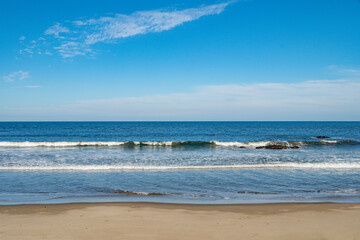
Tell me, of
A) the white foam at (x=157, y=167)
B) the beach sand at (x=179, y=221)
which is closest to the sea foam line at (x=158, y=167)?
the white foam at (x=157, y=167)

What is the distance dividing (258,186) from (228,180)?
1.56 metres

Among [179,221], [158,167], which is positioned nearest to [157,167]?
[158,167]

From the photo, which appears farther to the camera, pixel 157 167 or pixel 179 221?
pixel 157 167

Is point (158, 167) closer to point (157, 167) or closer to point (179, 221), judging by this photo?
point (157, 167)

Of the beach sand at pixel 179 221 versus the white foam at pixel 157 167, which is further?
the white foam at pixel 157 167

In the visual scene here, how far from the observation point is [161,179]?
503 inches

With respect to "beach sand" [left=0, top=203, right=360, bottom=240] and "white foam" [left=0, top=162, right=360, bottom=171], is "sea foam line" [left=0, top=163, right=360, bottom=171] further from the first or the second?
"beach sand" [left=0, top=203, right=360, bottom=240]

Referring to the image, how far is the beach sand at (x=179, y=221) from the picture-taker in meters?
6.41

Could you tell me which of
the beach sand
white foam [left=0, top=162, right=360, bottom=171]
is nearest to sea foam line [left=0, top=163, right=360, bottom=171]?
white foam [left=0, top=162, right=360, bottom=171]

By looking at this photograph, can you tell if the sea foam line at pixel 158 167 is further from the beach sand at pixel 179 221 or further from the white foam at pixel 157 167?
the beach sand at pixel 179 221

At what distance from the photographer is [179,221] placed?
23.7 ft

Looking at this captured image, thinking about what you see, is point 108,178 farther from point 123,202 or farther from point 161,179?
point 123,202

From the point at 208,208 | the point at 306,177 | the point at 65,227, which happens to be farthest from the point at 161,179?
the point at 306,177

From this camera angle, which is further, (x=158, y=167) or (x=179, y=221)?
(x=158, y=167)
